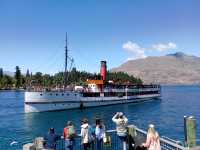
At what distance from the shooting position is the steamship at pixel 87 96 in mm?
71375

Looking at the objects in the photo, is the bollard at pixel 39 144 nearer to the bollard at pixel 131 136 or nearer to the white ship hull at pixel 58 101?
the bollard at pixel 131 136

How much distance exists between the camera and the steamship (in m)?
71.4

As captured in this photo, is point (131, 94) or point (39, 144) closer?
point (39, 144)

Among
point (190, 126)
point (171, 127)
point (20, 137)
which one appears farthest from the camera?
point (171, 127)

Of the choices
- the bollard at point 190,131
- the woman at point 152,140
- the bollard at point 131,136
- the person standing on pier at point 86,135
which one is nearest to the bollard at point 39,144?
the person standing on pier at point 86,135

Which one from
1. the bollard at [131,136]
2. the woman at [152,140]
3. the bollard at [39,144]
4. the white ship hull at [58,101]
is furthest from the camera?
the white ship hull at [58,101]

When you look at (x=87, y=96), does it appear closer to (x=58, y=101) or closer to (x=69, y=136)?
(x=58, y=101)

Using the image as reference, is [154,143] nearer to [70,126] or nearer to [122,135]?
[122,135]

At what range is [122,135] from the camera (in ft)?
47.8

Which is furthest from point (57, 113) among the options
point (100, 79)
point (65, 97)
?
point (100, 79)

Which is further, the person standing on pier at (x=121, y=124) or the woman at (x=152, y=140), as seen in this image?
the person standing on pier at (x=121, y=124)

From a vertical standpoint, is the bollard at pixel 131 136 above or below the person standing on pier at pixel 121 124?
below

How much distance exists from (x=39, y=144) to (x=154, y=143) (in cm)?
457

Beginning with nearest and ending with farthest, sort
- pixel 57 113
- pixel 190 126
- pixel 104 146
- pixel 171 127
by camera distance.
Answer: pixel 190 126 < pixel 104 146 < pixel 171 127 < pixel 57 113
